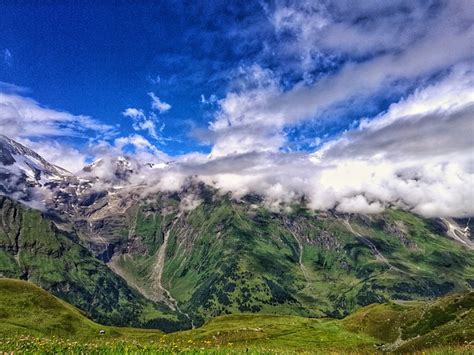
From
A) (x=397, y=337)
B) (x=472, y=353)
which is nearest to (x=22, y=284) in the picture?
(x=397, y=337)

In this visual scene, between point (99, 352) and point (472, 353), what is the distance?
15.0 meters

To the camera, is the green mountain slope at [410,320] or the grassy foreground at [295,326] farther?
the green mountain slope at [410,320]

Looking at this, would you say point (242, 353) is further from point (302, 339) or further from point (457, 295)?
point (457, 295)

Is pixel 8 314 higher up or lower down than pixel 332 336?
higher up

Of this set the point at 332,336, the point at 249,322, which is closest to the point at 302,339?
the point at 332,336

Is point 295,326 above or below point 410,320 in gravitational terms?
above

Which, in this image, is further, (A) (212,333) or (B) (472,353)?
(A) (212,333)

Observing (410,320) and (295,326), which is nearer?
(410,320)

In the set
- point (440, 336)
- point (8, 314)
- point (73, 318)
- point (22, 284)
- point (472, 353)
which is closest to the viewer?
point (472, 353)

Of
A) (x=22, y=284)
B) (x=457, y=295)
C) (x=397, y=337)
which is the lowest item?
(x=397, y=337)

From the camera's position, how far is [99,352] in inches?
742

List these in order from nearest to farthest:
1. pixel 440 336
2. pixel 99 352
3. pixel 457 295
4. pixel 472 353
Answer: pixel 472 353 → pixel 99 352 → pixel 440 336 → pixel 457 295

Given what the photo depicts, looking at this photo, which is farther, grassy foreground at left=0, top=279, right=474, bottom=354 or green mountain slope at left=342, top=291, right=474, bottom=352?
green mountain slope at left=342, top=291, right=474, bottom=352

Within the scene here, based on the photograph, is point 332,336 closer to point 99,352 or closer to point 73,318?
point 73,318
